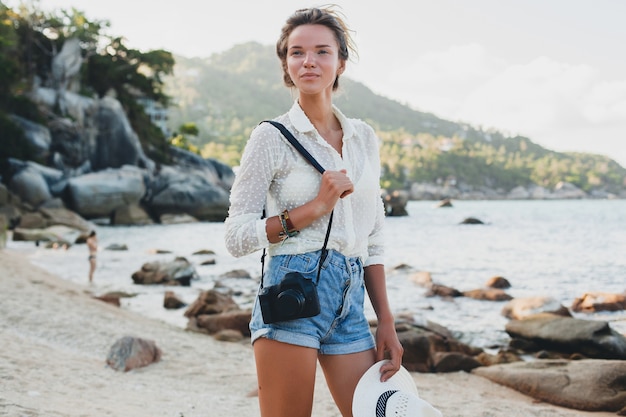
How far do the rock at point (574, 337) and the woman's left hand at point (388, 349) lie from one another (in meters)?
7.59

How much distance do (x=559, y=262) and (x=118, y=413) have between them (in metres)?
23.5

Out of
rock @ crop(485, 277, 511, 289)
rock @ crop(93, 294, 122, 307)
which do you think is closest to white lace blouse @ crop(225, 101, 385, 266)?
rock @ crop(93, 294, 122, 307)

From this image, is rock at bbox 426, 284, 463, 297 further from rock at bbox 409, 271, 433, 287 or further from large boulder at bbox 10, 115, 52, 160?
large boulder at bbox 10, 115, 52, 160

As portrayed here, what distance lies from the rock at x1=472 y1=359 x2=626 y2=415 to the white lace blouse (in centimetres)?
520

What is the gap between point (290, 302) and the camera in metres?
2.03

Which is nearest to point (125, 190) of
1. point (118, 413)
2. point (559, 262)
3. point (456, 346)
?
point (559, 262)

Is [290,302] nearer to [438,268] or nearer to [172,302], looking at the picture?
[172,302]

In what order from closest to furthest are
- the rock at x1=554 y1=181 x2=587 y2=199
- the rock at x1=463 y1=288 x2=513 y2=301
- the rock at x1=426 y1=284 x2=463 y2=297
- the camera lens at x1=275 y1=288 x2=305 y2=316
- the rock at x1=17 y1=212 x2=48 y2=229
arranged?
the camera lens at x1=275 y1=288 x2=305 y2=316 → the rock at x1=463 y1=288 x2=513 y2=301 → the rock at x1=426 y1=284 x2=463 y2=297 → the rock at x1=17 y1=212 x2=48 y2=229 → the rock at x1=554 y1=181 x2=587 y2=199

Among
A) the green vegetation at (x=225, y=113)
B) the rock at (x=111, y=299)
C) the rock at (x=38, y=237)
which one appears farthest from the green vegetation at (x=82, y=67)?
the rock at (x=111, y=299)

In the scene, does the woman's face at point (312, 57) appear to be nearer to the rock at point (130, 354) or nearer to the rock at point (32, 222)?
the rock at point (130, 354)

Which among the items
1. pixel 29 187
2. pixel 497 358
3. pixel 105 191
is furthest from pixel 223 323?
pixel 105 191

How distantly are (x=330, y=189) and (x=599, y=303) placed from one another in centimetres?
1340

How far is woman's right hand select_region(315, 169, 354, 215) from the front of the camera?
2049mm

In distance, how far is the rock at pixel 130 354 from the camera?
6887mm
